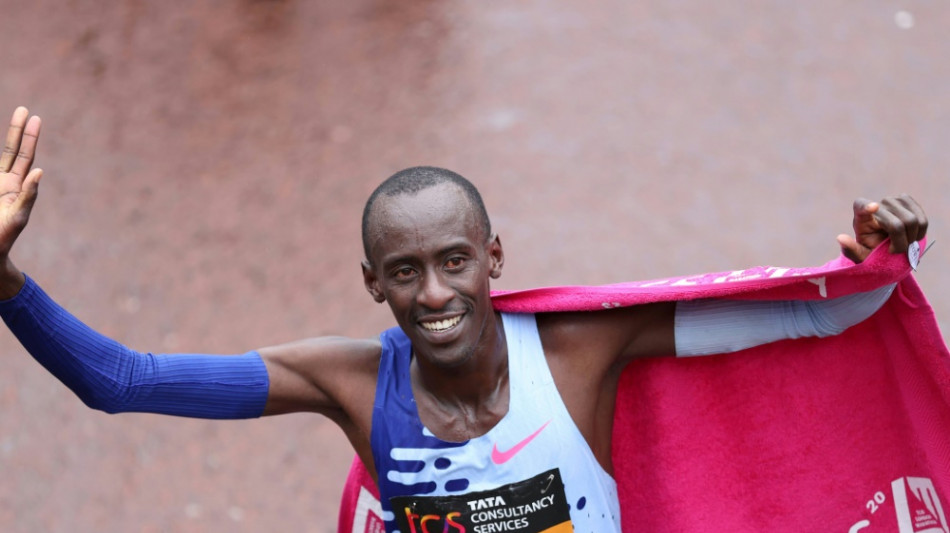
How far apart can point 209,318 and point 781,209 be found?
2645mm

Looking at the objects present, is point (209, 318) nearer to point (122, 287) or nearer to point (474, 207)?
point (122, 287)

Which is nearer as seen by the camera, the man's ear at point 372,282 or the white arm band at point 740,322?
the man's ear at point 372,282

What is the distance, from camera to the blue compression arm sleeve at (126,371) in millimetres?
2529

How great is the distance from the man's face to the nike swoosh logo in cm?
23

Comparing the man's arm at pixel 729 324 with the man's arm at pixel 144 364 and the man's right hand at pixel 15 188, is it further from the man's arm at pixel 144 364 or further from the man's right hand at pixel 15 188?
the man's right hand at pixel 15 188

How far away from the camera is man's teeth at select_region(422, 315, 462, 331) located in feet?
8.68

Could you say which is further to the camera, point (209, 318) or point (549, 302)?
point (209, 318)

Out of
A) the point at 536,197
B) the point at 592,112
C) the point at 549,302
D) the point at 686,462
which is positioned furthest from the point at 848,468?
the point at 592,112

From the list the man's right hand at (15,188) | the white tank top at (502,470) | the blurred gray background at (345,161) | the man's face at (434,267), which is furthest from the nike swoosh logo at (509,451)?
the blurred gray background at (345,161)

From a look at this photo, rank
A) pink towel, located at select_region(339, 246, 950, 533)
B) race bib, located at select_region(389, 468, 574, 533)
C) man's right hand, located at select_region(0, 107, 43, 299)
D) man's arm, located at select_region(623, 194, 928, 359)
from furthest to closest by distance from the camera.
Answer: pink towel, located at select_region(339, 246, 950, 533), man's arm, located at select_region(623, 194, 928, 359), race bib, located at select_region(389, 468, 574, 533), man's right hand, located at select_region(0, 107, 43, 299)

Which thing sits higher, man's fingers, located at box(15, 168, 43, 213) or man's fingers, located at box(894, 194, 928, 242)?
man's fingers, located at box(15, 168, 43, 213)

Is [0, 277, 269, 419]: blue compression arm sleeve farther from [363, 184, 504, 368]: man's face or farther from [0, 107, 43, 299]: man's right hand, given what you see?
[363, 184, 504, 368]: man's face

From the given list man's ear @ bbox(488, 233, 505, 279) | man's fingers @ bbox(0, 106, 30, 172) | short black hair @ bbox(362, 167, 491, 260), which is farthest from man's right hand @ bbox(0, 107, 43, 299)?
man's ear @ bbox(488, 233, 505, 279)

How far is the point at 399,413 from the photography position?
2.81 m
